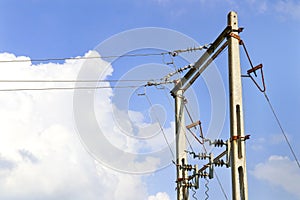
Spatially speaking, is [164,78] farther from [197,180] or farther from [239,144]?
[239,144]

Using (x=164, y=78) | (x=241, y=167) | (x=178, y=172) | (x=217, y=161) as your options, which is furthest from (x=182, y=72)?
(x=241, y=167)

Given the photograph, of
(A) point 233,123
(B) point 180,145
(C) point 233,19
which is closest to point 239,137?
(A) point 233,123

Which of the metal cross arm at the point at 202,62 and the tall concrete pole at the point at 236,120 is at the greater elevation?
the metal cross arm at the point at 202,62

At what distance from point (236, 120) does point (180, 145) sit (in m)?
4.26

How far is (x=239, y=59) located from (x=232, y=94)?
837mm

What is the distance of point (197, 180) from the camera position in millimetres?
13336

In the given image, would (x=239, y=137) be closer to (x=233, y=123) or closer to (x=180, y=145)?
(x=233, y=123)

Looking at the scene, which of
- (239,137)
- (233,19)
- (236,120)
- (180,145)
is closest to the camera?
(239,137)

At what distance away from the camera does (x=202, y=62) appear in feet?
42.7

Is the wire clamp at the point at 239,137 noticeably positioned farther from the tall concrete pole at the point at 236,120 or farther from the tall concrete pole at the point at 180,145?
the tall concrete pole at the point at 180,145

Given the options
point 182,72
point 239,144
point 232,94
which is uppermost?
point 182,72

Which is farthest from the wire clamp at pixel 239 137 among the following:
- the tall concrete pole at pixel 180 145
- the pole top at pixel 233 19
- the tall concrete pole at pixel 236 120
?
the tall concrete pole at pixel 180 145

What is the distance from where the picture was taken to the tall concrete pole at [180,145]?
1431 centimetres

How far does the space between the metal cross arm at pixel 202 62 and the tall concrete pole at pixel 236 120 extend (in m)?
0.29
